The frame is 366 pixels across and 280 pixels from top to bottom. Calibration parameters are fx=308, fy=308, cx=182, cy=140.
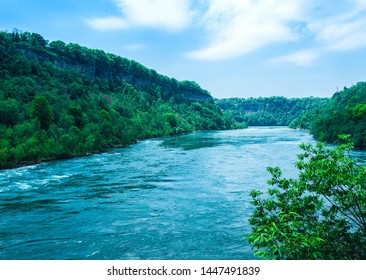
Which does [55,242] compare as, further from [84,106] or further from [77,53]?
[77,53]

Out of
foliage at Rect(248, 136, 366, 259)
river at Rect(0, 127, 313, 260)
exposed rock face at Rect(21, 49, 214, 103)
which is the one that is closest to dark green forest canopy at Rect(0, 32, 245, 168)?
exposed rock face at Rect(21, 49, 214, 103)

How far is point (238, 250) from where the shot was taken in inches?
501

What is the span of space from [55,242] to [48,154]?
26.1m

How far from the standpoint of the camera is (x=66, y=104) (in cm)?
5712

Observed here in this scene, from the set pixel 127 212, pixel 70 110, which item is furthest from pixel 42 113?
pixel 127 212

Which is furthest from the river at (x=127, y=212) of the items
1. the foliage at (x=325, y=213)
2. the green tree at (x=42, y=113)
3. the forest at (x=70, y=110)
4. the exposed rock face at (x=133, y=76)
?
the exposed rock face at (x=133, y=76)

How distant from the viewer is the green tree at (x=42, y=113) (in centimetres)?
4434

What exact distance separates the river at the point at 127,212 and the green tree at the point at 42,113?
14.5m

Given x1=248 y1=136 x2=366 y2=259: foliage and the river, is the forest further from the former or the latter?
x1=248 y1=136 x2=366 y2=259: foliage

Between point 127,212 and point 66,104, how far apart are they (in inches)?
1756

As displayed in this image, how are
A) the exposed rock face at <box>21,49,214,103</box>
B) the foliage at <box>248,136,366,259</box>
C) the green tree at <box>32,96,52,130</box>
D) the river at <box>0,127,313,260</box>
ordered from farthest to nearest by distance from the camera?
the exposed rock face at <box>21,49,214,103</box>, the green tree at <box>32,96,52,130</box>, the river at <box>0,127,313,260</box>, the foliage at <box>248,136,366,259</box>

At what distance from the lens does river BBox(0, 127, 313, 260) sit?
42.7 feet

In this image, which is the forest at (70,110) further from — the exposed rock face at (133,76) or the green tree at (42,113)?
the exposed rock face at (133,76)

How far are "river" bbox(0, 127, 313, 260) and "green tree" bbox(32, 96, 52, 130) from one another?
14.5 m
